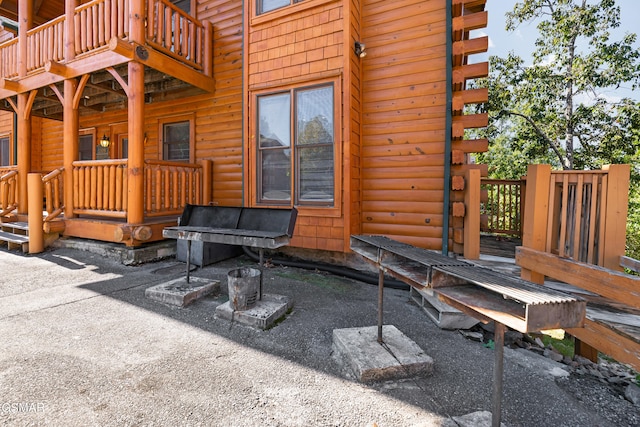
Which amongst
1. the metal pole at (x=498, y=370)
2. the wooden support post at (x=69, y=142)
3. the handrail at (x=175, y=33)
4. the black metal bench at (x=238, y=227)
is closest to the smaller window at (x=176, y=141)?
the handrail at (x=175, y=33)

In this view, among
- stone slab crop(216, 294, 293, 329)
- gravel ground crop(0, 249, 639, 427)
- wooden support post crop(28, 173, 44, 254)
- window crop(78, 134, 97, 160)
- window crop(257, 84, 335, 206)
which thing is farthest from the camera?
window crop(78, 134, 97, 160)

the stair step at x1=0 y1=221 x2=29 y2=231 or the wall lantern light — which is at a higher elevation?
the wall lantern light

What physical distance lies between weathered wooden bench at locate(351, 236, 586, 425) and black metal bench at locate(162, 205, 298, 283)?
1.42 meters

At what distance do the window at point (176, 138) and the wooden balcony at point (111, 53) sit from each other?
0.58m

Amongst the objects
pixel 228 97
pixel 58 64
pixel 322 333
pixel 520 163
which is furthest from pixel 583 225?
pixel 520 163

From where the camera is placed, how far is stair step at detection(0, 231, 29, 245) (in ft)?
18.1

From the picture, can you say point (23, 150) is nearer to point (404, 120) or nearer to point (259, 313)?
point (259, 313)

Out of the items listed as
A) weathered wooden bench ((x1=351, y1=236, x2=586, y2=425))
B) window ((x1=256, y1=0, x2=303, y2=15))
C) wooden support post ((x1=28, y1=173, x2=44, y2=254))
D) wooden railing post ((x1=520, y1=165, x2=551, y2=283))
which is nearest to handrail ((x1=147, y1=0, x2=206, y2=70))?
window ((x1=256, y1=0, x2=303, y2=15))

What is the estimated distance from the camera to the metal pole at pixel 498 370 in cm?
141

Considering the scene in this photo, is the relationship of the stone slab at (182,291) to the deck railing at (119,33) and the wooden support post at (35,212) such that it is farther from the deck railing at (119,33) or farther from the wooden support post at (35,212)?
the deck railing at (119,33)

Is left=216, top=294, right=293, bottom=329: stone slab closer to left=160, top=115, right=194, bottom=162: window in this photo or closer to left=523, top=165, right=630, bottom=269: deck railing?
left=523, top=165, right=630, bottom=269: deck railing

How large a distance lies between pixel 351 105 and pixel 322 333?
329 centimetres

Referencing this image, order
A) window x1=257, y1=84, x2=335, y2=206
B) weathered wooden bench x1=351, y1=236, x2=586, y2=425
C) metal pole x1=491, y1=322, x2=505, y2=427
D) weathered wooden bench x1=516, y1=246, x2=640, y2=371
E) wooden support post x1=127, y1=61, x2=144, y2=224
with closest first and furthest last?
weathered wooden bench x1=351, y1=236, x2=586, y2=425, metal pole x1=491, y1=322, x2=505, y2=427, weathered wooden bench x1=516, y1=246, x2=640, y2=371, window x1=257, y1=84, x2=335, y2=206, wooden support post x1=127, y1=61, x2=144, y2=224

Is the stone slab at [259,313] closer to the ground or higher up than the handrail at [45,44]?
closer to the ground
